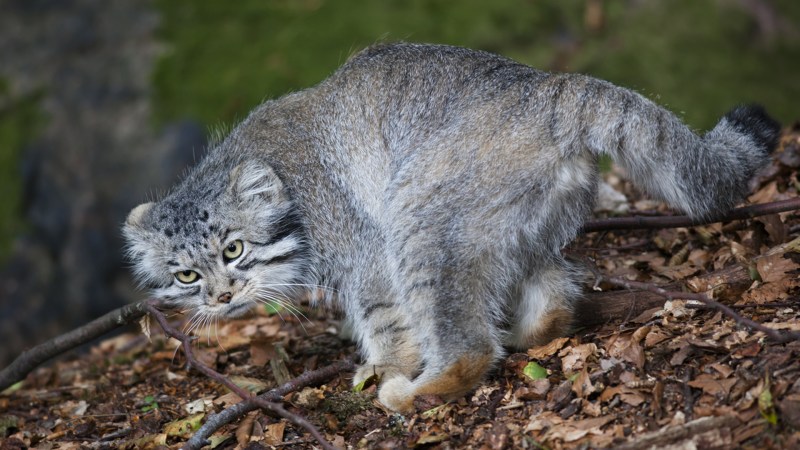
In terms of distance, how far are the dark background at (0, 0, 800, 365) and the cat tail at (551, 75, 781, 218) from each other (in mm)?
5105

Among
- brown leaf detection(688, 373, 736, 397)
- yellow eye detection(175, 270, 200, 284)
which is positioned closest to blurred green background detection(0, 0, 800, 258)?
yellow eye detection(175, 270, 200, 284)

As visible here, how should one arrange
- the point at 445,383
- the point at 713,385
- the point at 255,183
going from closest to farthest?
the point at 713,385 → the point at 445,383 → the point at 255,183

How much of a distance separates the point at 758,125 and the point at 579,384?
1647mm

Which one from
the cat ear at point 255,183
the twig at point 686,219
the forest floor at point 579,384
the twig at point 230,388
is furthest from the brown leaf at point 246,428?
the twig at point 686,219

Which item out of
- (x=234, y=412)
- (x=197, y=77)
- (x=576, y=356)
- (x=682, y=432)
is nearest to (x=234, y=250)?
(x=234, y=412)

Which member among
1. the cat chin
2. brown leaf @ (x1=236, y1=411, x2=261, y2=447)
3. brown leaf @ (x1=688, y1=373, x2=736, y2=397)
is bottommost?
brown leaf @ (x1=688, y1=373, x2=736, y2=397)

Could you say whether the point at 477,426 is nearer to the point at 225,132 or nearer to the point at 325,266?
the point at 325,266

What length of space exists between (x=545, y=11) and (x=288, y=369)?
6763mm

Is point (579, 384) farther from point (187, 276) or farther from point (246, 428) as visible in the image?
point (187, 276)

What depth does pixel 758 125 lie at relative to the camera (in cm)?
424

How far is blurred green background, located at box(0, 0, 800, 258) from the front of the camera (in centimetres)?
956

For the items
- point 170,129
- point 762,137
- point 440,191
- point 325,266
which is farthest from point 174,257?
point 170,129

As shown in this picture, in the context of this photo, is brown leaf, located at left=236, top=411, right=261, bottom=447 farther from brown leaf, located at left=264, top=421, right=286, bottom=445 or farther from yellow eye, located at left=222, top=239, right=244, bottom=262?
yellow eye, located at left=222, top=239, right=244, bottom=262

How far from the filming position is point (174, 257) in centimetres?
488
